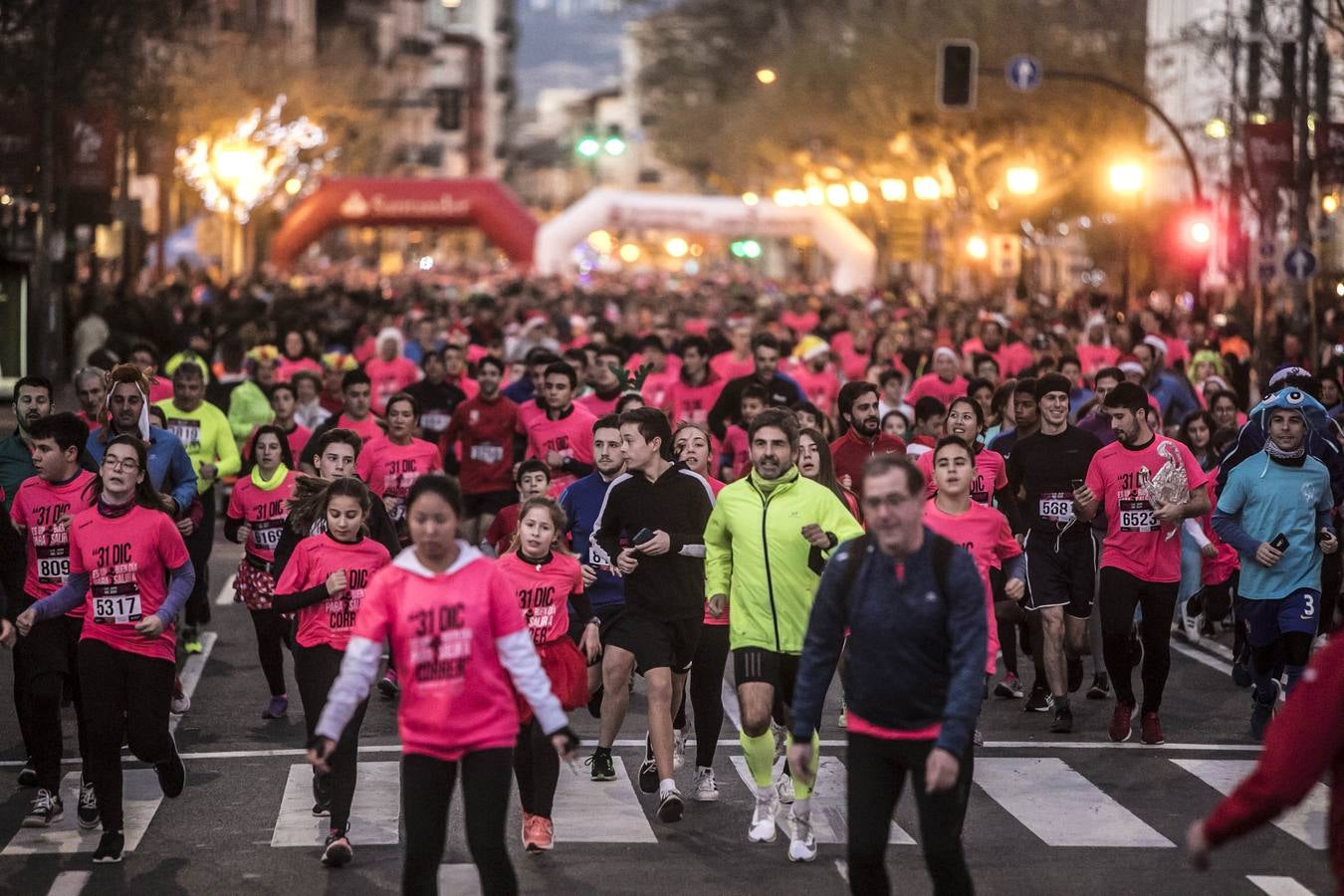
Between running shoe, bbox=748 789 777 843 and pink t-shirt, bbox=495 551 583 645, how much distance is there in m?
1.10

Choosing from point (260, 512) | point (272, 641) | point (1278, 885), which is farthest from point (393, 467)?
point (1278, 885)

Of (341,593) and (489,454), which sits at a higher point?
(489,454)

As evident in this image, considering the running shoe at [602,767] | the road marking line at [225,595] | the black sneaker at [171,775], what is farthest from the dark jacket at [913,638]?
the road marking line at [225,595]

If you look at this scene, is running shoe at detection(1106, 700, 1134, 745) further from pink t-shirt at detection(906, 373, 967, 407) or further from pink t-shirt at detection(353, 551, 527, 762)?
pink t-shirt at detection(906, 373, 967, 407)

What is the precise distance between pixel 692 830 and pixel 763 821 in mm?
380

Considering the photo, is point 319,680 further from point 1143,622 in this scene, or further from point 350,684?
point 1143,622

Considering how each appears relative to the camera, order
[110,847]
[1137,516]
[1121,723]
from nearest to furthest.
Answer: [110,847] → [1137,516] → [1121,723]

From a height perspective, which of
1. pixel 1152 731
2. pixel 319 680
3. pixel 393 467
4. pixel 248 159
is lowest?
pixel 1152 731

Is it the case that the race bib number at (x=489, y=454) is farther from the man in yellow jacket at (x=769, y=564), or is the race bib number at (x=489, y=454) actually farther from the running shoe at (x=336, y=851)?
the running shoe at (x=336, y=851)

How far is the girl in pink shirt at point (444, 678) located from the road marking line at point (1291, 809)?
359 centimetres

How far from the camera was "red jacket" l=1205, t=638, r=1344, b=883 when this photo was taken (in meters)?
5.84

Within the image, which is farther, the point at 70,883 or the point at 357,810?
the point at 357,810

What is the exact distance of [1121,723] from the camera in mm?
→ 12578

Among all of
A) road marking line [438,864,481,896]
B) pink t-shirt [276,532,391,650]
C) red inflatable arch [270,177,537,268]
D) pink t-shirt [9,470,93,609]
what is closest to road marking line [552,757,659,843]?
road marking line [438,864,481,896]
